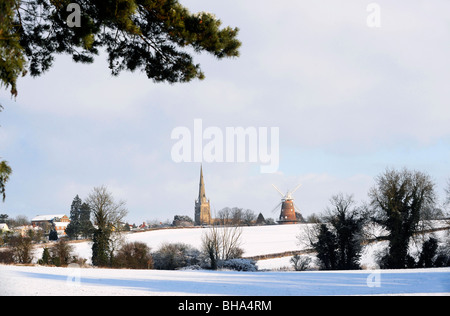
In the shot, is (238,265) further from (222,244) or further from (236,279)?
(236,279)

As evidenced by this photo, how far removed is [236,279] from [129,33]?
29.1 ft

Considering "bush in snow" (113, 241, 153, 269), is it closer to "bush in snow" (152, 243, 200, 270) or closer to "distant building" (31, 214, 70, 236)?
"bush in snow" (152, 243, 200, 270)

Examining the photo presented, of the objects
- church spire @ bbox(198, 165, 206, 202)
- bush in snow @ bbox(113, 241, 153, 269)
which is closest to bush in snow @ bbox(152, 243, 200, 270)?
bush in snow @ bbox(113, 241, 153, 269)

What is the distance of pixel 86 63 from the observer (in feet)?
43.0

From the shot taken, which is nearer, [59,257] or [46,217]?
[59,257]

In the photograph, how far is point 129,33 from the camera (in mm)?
11555

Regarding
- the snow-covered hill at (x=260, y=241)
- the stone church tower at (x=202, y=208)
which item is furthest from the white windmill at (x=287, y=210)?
the stone church tower at (x=202, y=208)

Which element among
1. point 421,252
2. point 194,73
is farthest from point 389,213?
point 194,73

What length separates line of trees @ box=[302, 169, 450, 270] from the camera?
3172cm

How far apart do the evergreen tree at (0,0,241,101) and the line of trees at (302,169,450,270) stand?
24.1 meters

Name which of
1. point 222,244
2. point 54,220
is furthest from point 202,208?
point 222,244

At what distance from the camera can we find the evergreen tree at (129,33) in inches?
424

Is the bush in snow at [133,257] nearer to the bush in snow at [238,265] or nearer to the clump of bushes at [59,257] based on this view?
the clump of bushes at [59,257]

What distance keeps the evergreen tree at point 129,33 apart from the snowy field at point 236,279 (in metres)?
5.45
